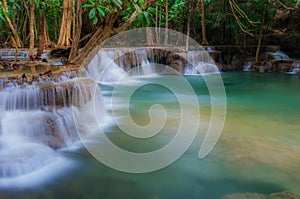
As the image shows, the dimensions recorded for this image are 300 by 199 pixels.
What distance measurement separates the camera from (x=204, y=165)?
14.4ft

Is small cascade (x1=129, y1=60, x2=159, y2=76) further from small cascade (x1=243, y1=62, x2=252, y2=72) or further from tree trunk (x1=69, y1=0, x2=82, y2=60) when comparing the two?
tree trunk (x1=69, y1=0, x2=82, y2=60)

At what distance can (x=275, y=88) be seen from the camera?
10797mm

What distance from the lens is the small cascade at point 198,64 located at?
14102mm

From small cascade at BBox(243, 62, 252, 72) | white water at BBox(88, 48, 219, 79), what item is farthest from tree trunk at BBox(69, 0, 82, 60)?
small cascade at BBox(243, 62, 252, 72)

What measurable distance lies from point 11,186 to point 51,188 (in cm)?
46

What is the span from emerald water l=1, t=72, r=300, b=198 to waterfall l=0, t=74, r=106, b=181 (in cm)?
31

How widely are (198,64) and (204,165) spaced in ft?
34.0

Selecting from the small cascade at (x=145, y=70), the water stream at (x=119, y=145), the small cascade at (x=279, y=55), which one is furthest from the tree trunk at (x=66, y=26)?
the small cascade at (x=279, y=55)

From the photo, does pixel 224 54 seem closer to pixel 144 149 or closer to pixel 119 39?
pixel 119 39

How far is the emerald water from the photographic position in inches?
145

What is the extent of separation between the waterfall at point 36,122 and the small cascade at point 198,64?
9270 mm

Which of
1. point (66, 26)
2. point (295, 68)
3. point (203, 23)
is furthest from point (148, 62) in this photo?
point (295, 68)

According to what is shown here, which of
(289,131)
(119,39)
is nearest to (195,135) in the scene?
(289,131)

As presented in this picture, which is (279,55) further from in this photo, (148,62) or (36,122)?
(36,122)
